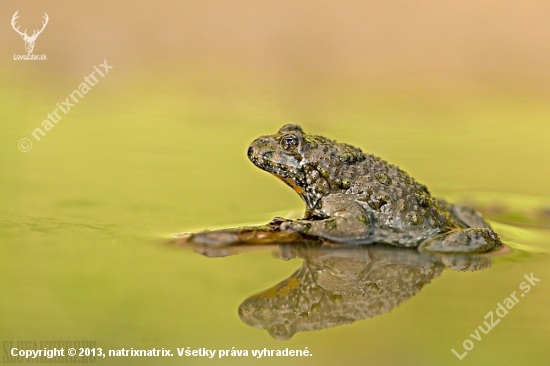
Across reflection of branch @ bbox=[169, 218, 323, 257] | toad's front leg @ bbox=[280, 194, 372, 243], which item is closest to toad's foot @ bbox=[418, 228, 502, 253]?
toad's front leg @ bbox=[280, 194, 372, 243]

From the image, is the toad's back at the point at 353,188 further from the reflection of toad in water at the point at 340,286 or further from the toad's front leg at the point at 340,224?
the reflection of toad in water at the point at 340,286

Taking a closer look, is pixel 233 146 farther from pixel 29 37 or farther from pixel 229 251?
pixel 29 37

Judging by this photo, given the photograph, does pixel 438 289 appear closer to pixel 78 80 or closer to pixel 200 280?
pixel 200 280

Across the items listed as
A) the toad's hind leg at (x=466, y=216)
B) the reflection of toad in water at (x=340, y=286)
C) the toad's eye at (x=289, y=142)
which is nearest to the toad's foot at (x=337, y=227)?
the reflection of toad in water at (x=340, y=286)

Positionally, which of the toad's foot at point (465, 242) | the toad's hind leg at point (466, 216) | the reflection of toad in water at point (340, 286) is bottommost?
the reflection of toad in water at point (340, 286)

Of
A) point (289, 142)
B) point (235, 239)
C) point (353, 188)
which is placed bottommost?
point (235, 239)

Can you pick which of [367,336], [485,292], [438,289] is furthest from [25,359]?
[485,292]

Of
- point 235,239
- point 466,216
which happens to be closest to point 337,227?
point 235,239

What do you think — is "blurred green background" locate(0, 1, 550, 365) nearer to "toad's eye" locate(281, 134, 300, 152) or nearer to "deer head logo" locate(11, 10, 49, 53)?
"deer head logo" locate(11, 10, 49, 53)
